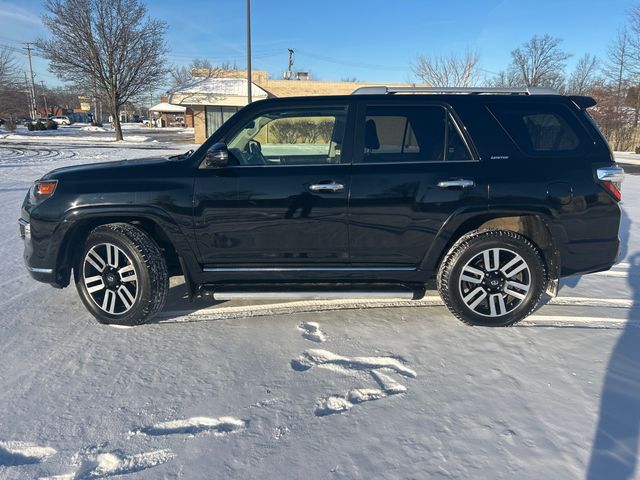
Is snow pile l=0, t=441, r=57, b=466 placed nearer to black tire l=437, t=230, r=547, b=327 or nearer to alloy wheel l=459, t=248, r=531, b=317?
black tire l=437, t=230, r=547, b=327

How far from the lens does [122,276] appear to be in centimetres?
371

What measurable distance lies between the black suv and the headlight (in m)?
0.02

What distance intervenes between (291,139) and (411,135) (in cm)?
107

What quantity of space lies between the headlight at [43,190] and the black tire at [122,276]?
476mm

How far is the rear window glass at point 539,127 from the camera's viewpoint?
371 centimetres

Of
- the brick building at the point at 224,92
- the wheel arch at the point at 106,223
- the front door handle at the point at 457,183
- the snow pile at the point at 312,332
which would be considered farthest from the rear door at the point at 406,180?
the brick building at the point at 224,92

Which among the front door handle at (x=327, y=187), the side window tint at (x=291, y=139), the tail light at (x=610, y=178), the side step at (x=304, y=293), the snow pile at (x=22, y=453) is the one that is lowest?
the snow pile at (x=22, y=453)

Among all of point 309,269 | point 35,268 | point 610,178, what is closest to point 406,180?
point 309,269

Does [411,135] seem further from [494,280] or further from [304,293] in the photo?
[304,293]

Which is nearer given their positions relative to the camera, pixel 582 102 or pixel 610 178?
pixel 610 178

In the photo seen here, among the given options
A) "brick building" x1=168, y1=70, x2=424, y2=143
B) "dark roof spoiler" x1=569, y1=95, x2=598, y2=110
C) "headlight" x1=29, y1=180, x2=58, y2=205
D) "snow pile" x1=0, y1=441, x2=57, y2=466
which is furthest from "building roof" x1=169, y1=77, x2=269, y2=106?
"snow pile" x1=0, y1=441, x2=57, y2=466

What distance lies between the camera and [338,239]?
12.0ft

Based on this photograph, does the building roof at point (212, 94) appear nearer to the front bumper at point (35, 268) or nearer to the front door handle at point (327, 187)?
the front bumper at point (35, 268)

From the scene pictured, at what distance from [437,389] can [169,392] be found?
1716 millimetres
